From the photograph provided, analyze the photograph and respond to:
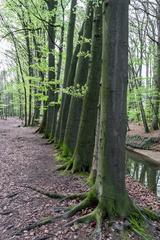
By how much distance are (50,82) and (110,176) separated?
39.7 feet

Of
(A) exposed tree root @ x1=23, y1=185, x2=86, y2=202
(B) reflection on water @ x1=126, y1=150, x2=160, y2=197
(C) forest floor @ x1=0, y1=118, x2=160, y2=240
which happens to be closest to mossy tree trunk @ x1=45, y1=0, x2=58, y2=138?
(B) reflection on water @ x1=126, y1=150, x2=160, y2=197

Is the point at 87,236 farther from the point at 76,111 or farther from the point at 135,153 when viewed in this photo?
the point at 135,153

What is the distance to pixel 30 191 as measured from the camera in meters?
7.14

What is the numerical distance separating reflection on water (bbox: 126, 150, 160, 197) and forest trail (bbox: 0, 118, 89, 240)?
368 centimetres

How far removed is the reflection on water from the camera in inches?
447

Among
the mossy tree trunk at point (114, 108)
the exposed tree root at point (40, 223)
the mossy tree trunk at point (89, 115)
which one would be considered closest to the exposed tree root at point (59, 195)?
the exposed tree root at point (40, 223)

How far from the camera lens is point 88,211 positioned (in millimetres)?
5320

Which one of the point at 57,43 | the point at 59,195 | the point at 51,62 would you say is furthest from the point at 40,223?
the point at 57,43

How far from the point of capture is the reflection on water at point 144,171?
37.2 feet

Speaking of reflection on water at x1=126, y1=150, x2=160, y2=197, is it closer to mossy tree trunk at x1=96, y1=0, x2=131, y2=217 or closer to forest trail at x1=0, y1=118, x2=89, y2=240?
forest trail at x1=0, y1=118, x2=89, y2=240

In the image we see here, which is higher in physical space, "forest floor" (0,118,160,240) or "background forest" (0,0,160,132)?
"background forest" (0,0,160,132)

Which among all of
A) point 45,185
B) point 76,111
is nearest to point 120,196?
point 45,185

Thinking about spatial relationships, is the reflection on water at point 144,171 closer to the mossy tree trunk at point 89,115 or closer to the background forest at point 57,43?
the mossy tree trunk at point 89,115

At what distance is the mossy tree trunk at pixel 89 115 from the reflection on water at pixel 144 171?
9.92 feet
